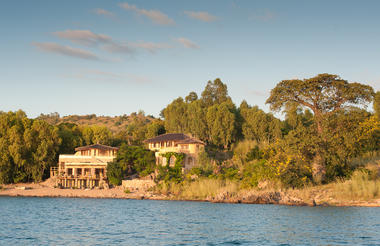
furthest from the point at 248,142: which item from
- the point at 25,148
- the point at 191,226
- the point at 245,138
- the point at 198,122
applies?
the point at 191,226

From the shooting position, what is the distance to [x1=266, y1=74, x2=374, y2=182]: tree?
167ft

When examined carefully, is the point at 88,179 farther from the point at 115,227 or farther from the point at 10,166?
the point at 115,227

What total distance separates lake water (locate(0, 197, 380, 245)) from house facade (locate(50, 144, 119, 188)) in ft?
82.6

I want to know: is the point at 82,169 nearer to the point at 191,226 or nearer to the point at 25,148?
the point at 25,148

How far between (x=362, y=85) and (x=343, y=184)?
12.8m

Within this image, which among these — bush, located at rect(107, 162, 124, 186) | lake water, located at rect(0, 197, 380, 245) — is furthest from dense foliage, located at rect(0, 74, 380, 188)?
lake water, located at rect(0, 197, 380, 245)

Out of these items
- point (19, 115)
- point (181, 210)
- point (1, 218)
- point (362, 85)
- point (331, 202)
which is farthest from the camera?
point (19, 115)

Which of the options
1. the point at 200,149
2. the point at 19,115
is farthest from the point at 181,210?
the point at 19,115

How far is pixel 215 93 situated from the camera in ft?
275

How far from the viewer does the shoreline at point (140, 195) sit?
4348 centimetres

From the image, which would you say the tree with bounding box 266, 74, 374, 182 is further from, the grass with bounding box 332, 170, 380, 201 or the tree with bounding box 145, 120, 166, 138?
the tree with bounding box 145, 120, 166, 138

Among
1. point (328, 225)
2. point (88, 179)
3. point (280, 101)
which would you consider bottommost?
point (328, 225)

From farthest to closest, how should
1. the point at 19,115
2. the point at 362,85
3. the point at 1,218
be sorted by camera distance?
the point at 19,115, the point at 362,85, the point at 1,218

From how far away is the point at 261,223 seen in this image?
30.6m
